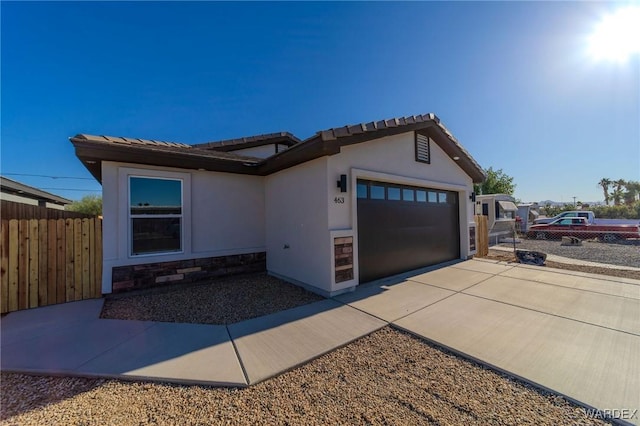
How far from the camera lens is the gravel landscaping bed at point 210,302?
4133 mm

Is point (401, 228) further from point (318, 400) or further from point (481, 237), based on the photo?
point (481, 237)

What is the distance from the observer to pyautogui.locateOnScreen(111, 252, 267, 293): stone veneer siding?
17.1 feet

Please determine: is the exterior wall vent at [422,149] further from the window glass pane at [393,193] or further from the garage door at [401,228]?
the window glass pane at [393,193]

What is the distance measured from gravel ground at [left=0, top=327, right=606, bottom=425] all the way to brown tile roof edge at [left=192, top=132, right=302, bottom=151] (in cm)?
895

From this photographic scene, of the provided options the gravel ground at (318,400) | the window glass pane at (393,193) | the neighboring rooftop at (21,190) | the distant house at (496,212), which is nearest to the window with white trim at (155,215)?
the gravel ground at (318,400)

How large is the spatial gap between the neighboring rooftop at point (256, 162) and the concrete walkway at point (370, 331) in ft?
9.97

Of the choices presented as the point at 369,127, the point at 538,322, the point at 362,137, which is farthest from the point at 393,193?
the point at 538,322

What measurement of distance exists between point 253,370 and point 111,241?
464cm

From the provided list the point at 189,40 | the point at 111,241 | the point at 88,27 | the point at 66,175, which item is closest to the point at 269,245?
the point at 111,241

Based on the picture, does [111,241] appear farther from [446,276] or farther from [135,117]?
[135,117]

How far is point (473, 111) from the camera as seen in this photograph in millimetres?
8734

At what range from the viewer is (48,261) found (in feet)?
15.5

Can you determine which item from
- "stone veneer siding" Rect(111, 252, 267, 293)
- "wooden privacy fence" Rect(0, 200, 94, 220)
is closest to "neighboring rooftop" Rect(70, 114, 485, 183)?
"wooden privacy fence" Rect(0, 200, 94, 220)

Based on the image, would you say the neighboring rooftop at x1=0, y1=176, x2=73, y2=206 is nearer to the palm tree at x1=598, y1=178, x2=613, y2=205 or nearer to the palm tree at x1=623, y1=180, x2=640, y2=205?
the palm tree at x1=623, y1=180, x2=640, y2=205
